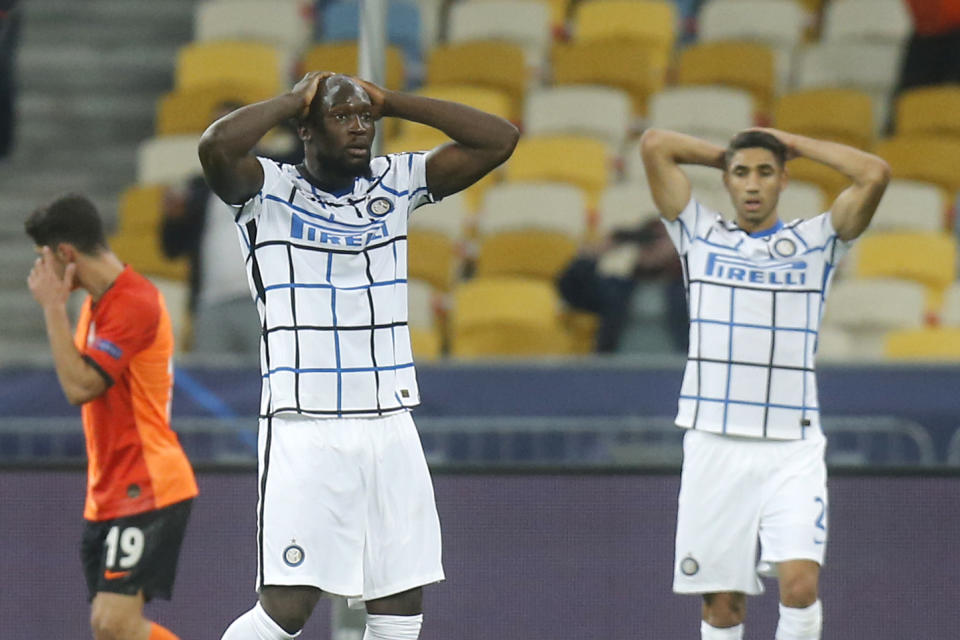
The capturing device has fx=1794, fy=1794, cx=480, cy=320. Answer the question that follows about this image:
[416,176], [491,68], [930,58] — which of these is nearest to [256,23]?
[491,68]

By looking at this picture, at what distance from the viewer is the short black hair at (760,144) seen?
6012 millimetres

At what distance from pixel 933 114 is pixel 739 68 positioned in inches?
48.2

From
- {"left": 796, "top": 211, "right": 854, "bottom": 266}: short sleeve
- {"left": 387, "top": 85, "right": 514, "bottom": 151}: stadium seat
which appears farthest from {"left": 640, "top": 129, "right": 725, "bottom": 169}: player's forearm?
{"left": 387, "top": 85, "right": 514, "bottom": 151}: stadium seat

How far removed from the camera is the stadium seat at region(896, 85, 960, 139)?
1080 centimetres

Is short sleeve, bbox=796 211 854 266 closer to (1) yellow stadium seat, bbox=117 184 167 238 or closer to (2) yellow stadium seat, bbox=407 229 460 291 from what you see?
(2) yellow stadium seat, bbox=407 229 460 291

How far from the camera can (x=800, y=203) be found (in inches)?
386

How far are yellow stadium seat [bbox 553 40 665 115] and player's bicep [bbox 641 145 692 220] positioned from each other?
5.14 m

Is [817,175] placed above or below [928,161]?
below

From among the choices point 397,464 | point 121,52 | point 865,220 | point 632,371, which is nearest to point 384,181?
point 397,464

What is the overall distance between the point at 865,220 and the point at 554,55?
5.93 m

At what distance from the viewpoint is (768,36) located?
11.5 m

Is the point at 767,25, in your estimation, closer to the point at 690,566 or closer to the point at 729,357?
the point at 729,357

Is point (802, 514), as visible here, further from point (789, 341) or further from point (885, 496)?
point (885, 496)

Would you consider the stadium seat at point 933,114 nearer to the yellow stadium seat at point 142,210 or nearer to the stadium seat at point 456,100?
the stadium seat at point 456,100
